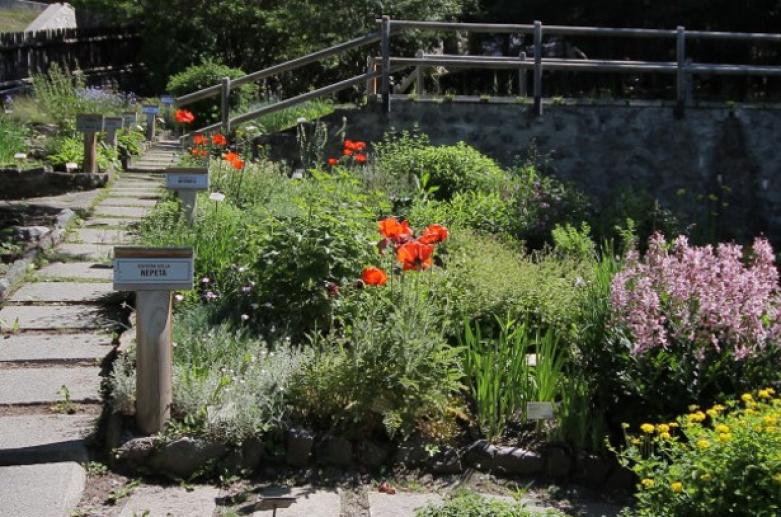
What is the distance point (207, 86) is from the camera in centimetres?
1788

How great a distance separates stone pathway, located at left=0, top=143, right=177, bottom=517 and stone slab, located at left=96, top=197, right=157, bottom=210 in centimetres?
121

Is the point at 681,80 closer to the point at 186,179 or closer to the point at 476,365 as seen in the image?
the point at 186,179

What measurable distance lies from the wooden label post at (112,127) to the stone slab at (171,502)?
7.93m

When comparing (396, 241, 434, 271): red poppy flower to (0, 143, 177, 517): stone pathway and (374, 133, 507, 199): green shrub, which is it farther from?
(374, 133, 507, 199): green shrub

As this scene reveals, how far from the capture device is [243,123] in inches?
558

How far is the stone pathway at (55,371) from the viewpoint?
5.01m

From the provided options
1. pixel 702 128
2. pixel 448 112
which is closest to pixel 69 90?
pixel 448 112

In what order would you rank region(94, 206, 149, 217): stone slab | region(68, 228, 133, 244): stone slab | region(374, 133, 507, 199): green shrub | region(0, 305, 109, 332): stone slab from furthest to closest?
region(374, 133, 507, 199): green shrub → region(94, 206, 149, 217): stone slab → region(68, 228, 133, 244): stone slab → region(0, 305, 109, 332): stone slab

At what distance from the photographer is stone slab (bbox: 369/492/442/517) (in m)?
5.16

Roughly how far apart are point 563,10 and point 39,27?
14.8m

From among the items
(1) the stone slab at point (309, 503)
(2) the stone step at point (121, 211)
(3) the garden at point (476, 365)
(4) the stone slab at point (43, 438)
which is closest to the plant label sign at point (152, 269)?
(3) the garden at point (476, 365)

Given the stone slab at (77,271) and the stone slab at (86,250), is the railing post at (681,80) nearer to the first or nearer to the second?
the stone slab at (86,250)

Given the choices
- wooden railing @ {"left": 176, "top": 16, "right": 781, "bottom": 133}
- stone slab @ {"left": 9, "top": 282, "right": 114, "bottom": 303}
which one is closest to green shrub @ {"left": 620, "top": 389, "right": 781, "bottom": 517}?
stone slab @ {"left": 9, "top": 282, "right": 114, "bottom": 303}

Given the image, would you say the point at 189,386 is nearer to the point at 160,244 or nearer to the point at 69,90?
the point at 160,244
